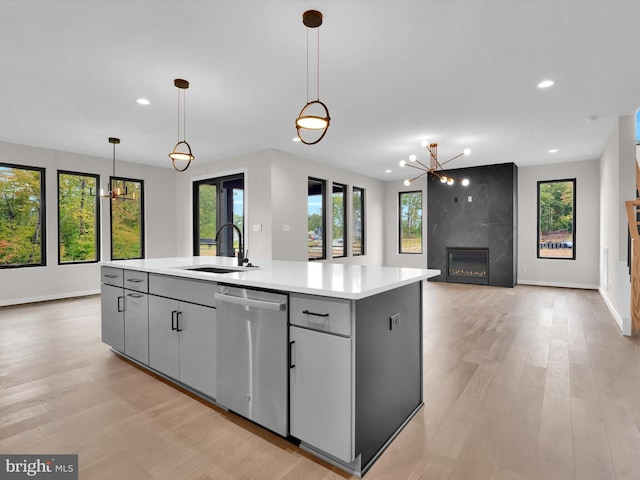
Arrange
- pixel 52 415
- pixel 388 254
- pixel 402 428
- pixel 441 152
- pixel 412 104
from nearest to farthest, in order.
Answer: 1. pixel 402 428
2. pixel 52 415
3. pixel 412 104
4. pixel 441 152
5. pixel 388 254

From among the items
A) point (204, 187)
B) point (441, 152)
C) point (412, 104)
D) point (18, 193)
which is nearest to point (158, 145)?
point (204, 187)

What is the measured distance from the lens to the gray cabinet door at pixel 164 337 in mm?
2490

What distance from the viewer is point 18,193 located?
5.64 m

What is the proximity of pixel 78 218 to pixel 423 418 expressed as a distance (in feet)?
22.2

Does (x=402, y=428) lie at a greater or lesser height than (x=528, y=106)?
lesser

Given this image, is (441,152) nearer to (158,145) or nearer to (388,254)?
(388,254)

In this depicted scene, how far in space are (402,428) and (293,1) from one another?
2752 millimetres

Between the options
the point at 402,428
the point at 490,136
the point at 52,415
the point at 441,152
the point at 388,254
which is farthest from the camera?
the point at 388,254

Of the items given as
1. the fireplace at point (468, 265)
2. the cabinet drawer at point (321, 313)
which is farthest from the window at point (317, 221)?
the cabinet drawer at point (321, 313)

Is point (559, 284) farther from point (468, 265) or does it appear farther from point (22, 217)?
point (22, 217)

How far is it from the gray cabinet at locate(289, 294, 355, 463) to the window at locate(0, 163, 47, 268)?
6.18 meters

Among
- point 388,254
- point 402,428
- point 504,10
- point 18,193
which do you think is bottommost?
point 402,428

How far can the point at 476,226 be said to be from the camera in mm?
7723

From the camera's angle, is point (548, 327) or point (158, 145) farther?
point (158, 145)
